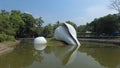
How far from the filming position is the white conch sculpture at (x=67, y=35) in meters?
34.6

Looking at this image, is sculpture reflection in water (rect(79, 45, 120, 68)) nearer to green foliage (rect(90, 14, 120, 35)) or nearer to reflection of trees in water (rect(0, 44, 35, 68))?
reflection of trees in water (rect(0, 44, 35, 68))

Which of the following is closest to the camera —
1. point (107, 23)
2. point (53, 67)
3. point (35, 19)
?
point (53, 67)

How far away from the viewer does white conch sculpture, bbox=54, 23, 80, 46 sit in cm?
3462

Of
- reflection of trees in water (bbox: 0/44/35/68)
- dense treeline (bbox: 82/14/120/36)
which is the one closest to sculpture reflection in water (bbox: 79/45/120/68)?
reflection of trees in water (bbox: 0/44/35/68)

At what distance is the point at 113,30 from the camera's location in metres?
60.1

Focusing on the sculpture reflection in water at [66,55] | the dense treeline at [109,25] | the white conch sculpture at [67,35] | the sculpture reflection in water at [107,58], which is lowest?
the sculpture reflection in water at [107,58]

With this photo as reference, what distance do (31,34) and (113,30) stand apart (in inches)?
991

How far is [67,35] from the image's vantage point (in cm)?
3616

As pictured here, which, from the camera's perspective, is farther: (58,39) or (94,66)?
(58,39)

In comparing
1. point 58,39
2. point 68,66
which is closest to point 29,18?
point 58,39

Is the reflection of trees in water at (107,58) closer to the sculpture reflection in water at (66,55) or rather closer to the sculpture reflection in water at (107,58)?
the sculpture reflection in water at (107,58)

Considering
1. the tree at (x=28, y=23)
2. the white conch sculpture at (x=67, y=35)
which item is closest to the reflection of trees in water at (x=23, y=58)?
the white conch sculpture at (x=67, y=35)

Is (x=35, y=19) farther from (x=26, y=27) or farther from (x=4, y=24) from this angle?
(x=4, y=24)

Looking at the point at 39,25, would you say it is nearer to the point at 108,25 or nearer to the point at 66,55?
the point at 108,25
